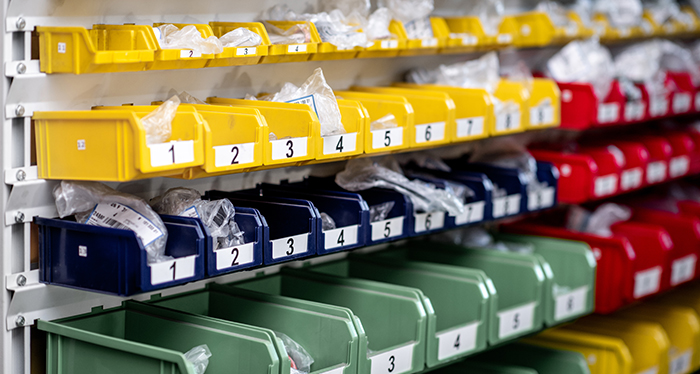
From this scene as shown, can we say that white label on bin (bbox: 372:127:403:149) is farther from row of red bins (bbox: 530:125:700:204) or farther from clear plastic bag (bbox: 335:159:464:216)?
row of red bins (bbox: 530:125:700:204)

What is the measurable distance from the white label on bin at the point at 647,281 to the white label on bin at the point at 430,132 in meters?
1.37

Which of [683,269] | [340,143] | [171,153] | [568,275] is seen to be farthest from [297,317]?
[683,269]

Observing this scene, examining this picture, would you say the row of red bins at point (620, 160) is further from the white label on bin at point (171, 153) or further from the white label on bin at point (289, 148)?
the white label on bin at point (171, 153)

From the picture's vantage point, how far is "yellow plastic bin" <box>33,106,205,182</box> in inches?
72.9

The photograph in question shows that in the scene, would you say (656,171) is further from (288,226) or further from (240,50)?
(240,50)

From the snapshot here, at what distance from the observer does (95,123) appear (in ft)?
6.27

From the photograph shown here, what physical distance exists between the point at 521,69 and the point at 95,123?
6.50 ft

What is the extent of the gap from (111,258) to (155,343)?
457 millimetres

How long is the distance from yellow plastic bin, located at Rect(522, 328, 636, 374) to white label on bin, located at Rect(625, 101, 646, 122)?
Result: 939 millimetres

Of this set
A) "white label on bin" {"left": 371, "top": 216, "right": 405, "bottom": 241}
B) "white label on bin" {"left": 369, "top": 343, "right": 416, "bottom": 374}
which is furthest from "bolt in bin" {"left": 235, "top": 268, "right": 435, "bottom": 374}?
"white label on bin" {"left": 371, "top": 216, "right": 405, "bottom": 241}

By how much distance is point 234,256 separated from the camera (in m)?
2.10

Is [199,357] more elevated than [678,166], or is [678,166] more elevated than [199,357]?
[678,166]

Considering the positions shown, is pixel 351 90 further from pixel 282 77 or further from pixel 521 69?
pixel 521 69

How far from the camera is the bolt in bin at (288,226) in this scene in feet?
7.32
